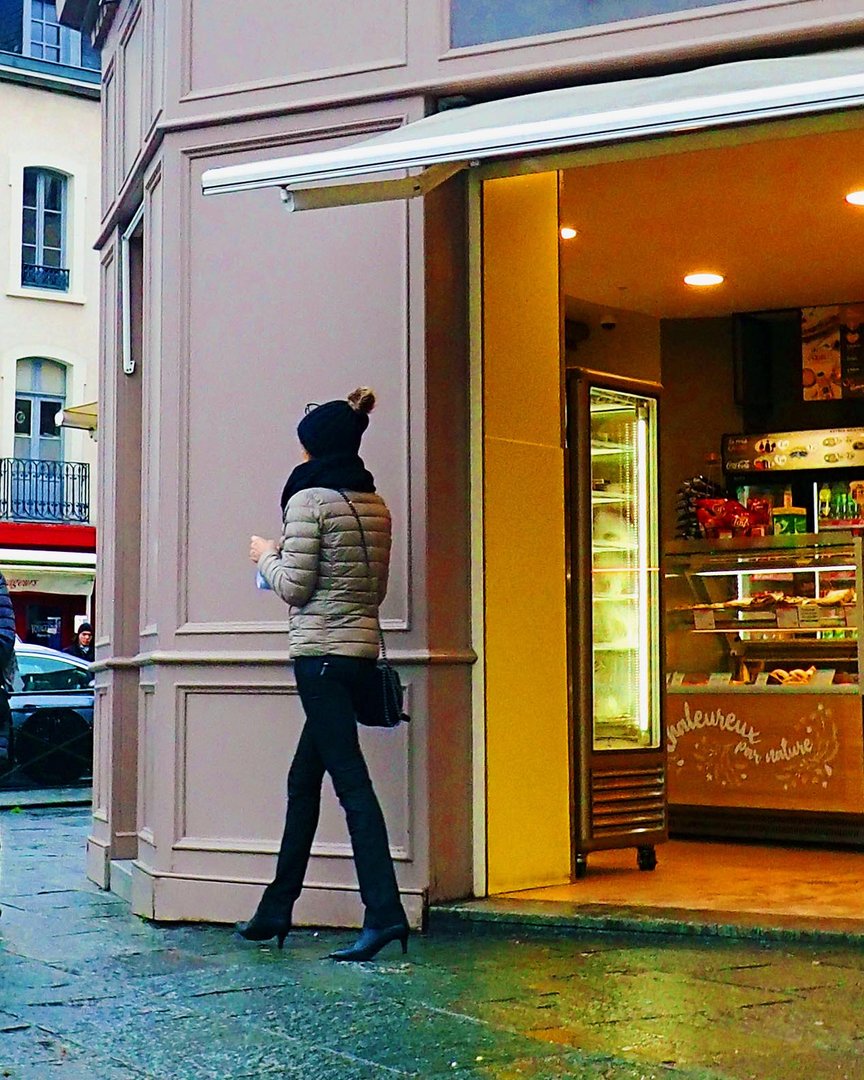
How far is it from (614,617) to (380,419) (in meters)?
2.06

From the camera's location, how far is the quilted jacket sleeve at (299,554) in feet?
20.7

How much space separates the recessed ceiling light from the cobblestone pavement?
5.10 m

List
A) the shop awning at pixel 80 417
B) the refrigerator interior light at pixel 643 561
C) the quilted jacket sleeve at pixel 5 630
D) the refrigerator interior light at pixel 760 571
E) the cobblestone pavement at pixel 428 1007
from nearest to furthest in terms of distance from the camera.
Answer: the cobblestone pavement at pixel 428 1007
the quilted jacket sleeve at pixel 5 630
the refrigerator interior light at pixel 643 561
the refrigerator interior light at pixel 760 571
the shop awning at pixel 80 417

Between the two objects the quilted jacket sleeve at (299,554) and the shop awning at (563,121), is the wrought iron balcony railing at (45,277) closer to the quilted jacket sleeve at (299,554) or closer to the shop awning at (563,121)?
the shop awning at (563,121)

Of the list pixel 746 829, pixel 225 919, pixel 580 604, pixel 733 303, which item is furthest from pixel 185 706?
pixel 733 303

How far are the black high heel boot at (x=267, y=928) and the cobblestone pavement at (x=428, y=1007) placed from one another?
62 millimetres

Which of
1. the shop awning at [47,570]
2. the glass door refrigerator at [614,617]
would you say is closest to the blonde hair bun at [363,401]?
the glass door refrigerator at [614,617]

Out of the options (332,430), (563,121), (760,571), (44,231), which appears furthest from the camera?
(44,231)

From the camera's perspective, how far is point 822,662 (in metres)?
9.49

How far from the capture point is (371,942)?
6129mm

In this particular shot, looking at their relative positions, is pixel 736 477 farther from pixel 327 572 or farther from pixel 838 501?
pixel 327 572

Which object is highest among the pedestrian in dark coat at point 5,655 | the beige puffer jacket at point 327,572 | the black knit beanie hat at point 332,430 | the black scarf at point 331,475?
the black knit beanie hat at point 332,430

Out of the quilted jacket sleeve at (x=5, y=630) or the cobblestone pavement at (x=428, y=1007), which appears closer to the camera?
the cobblestone pavement at (x=428, y=1007)

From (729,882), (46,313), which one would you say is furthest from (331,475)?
(46,313)
